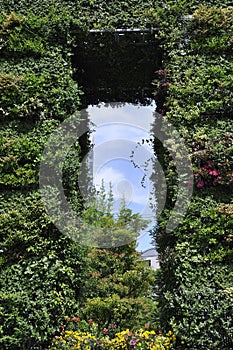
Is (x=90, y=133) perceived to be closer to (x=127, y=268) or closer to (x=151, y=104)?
(x=151, y=104)

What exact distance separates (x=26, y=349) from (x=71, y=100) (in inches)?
120

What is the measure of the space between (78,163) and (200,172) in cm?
153

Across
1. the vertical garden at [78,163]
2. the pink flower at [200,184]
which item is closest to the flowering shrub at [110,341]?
the vertical garden at [78,163]

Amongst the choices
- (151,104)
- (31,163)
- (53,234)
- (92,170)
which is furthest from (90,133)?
(53,234)

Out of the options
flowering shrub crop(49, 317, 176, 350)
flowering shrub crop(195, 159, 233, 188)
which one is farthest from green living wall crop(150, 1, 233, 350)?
flowering shrub crop(49, 317, 176, 350)

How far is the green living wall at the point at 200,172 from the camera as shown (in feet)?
14.1

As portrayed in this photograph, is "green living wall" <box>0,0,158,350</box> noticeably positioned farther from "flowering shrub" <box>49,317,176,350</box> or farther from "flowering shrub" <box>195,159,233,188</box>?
"flowering shrub" <box>195,159,233,188</box>

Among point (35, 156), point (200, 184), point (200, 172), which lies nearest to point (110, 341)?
point (200, 184)

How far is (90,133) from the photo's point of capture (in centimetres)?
685

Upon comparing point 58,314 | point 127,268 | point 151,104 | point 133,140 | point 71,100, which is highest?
point 151,104

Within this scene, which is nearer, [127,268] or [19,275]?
[19,275]

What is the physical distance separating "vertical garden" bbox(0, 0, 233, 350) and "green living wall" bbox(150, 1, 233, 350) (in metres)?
0.01

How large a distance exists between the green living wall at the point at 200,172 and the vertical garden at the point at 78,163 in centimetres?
1

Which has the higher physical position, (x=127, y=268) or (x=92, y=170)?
(x=92, y=170)
